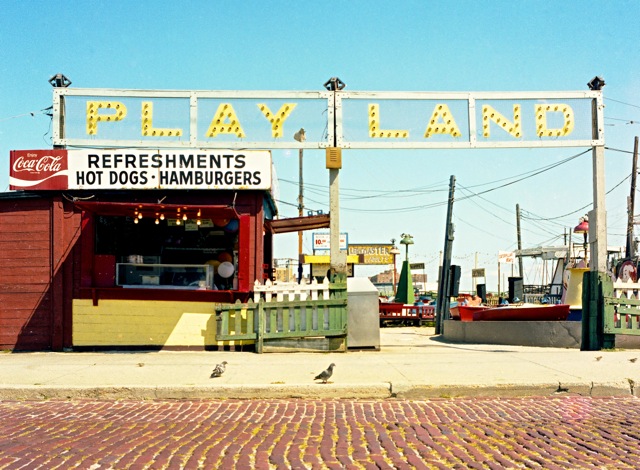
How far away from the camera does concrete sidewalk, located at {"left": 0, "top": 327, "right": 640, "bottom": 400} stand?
30.9ft

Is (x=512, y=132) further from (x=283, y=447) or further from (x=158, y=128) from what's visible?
(x=283, y=447)

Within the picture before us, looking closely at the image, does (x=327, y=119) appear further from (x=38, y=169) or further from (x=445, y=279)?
(x=445, y=279)

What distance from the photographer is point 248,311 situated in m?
13.6

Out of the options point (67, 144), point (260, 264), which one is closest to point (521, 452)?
point (260, 264)

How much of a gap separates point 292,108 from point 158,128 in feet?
8.76

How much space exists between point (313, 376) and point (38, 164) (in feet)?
24.8

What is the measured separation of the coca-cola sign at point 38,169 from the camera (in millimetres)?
14000

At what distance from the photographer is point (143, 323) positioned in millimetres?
14109

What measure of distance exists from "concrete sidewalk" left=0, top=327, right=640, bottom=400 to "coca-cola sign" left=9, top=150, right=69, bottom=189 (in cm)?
344

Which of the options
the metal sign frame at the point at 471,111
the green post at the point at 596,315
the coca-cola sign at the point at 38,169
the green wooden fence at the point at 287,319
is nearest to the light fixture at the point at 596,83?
the metal sign frame at the point at 471,111

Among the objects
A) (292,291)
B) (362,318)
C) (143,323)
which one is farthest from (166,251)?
(362,318)

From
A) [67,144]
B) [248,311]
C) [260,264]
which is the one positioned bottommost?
[248,311]

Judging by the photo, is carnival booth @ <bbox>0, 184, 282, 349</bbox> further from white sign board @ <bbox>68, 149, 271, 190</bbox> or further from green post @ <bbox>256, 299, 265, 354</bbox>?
green post @ <bbox>256, 299, 265, 354</bbox>

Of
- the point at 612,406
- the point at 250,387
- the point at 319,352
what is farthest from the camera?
the point at 319,352
